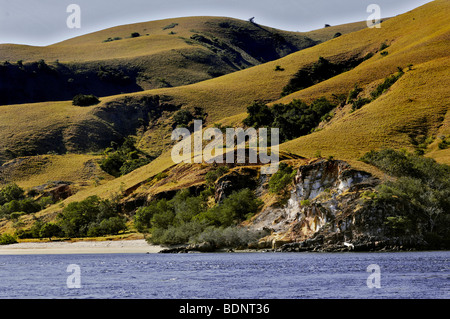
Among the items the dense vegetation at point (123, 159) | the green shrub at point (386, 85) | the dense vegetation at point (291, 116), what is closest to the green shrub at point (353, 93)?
the dense vegetation at point (291, 116)

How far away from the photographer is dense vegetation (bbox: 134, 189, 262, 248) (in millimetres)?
64500

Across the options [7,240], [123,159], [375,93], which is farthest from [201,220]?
[123,159]

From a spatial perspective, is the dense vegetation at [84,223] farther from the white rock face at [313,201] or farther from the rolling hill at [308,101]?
the white rock face at [313,201]

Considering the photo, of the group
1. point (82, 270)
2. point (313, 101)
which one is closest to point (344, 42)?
point (313, 101)

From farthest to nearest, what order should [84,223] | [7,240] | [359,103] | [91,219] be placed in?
[359,103]
[91,219]
[84,223]
[7,240]

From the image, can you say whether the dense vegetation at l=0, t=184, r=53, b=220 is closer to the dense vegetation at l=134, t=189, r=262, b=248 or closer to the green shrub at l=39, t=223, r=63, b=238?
the green shrub at l=39, t=223, r=63, b=238

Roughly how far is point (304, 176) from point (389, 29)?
109599 millimetres

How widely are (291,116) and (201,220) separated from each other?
54.9 m

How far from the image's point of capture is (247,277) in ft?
126

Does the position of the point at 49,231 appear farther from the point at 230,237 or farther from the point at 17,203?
the point at 230,237

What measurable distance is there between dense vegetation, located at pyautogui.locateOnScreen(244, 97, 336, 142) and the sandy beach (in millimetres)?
46148

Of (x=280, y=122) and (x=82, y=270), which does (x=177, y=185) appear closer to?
(x=280, y=122)

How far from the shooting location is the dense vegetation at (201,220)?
64500 mm

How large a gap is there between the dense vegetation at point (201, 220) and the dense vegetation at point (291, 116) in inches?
1473
